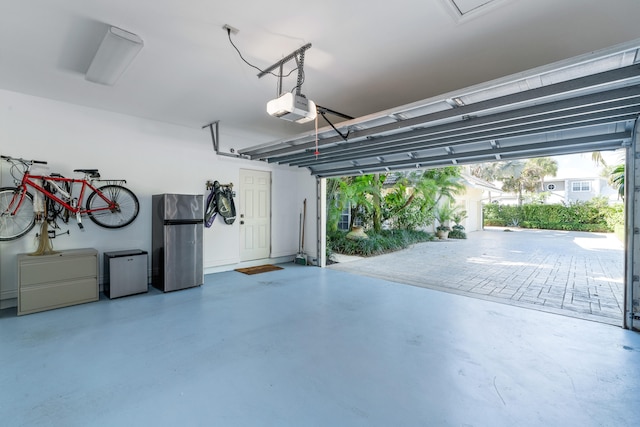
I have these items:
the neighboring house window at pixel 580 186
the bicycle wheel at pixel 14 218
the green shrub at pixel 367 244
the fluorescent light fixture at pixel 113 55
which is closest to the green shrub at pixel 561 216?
the neighboring house window at pixel 580 186

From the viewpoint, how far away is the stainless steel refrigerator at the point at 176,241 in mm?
4898

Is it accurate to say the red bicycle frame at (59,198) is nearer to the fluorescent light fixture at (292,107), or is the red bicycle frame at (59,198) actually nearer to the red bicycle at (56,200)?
the red bicycle at (56,200)

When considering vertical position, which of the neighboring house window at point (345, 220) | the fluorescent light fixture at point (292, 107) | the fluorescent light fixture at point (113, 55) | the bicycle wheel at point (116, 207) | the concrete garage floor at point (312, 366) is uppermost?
the fluorescent light fixture at point (113, 55)

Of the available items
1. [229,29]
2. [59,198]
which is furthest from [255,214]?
[229,29]

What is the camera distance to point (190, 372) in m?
2.49

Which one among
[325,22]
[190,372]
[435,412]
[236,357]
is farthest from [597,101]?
[190,372]

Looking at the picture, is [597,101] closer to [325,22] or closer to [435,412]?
[325,22]

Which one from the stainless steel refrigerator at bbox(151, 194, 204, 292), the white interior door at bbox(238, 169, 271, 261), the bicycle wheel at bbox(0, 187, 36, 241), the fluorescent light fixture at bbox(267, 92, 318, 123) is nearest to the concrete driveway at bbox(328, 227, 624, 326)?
the white interior door at bbox(238, 169, 271, 261)

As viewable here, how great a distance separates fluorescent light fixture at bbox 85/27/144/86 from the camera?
259 centimetres

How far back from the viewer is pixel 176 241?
4.98 m

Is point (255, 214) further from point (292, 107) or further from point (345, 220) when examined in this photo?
point (345, 220)

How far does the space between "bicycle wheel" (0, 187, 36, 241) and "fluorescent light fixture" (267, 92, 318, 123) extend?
3974mm

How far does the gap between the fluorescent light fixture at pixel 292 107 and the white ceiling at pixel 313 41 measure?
0.47 m

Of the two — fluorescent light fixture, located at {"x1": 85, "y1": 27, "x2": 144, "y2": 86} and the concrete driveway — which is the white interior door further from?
fluorescent light fixture, located at {"x1": 85, "y1": 27, "x2": 144, "y2": 86}
